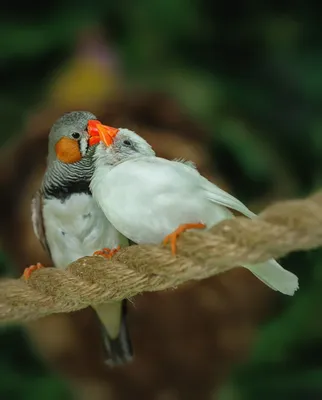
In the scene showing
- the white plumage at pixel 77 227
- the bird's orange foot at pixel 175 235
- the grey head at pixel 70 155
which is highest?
the grey head at pixel 70 155

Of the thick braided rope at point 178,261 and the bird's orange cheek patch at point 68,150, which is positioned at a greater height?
the bird's orange cheek patch at point 68,150

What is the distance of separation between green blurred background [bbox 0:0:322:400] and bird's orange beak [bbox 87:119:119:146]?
48cm

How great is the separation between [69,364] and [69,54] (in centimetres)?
47

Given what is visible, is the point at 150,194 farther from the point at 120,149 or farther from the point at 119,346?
the point at 119,346

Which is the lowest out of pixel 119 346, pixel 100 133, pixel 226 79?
pixel 119 346

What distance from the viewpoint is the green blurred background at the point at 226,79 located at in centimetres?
93

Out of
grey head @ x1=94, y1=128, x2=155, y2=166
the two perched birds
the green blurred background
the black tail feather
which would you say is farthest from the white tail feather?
the green blurred background

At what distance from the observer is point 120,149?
0.42 meters

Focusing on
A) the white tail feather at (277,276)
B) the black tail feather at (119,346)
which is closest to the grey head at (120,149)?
the white tail feather at (277,276)

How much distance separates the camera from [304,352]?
3.15 feet

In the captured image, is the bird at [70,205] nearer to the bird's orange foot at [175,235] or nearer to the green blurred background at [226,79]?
the bird's orange foot at [175,235]

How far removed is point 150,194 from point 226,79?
61 cm

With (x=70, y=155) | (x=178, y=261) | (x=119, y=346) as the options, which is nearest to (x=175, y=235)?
(x=178, y=261)

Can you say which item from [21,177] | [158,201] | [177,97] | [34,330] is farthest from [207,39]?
[158,201]
